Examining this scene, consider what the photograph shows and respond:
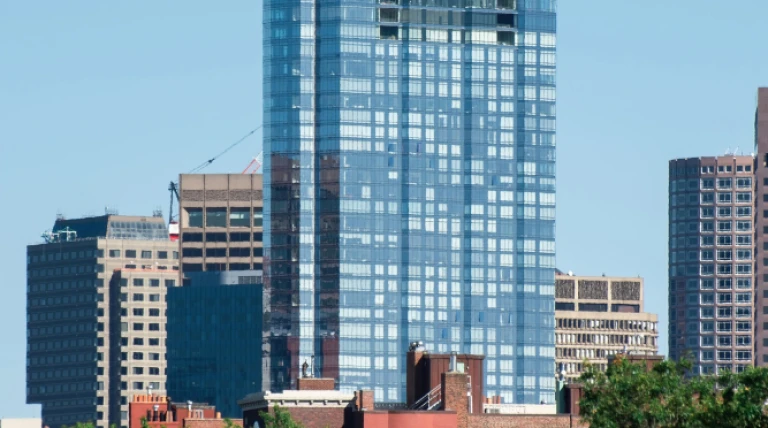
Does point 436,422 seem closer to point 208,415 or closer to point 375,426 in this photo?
point 375,426

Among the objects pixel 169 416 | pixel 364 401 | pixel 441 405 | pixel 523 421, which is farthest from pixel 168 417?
pixel 441 405

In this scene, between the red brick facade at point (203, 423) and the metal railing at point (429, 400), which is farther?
the red brick facade at point (203, 423)

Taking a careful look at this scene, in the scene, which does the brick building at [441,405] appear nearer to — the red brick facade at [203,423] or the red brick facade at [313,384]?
the red brick facade at [203,423]

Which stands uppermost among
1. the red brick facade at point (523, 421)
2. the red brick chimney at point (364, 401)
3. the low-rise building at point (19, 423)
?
the red brick chimney at point (364, 401)

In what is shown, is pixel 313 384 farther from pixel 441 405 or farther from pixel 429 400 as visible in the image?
pixel 441 405

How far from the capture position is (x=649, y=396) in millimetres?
93125

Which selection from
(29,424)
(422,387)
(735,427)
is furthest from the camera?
(29,424)

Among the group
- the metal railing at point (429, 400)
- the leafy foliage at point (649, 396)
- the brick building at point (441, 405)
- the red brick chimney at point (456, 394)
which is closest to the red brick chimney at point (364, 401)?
the brick building at point (441, 405)

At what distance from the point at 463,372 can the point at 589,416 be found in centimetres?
1994

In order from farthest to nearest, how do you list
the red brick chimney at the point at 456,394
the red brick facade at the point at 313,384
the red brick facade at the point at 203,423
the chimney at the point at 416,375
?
the red brick facade at the point at 313,384 → the red brick facade at the point at 203,423 → the chimney at the point at 416,375 → the red brick chimney at the point at 456,394

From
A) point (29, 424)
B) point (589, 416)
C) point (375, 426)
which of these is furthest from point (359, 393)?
point (29, 424)

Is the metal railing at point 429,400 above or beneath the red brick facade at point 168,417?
above

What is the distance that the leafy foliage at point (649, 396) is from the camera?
286 ft

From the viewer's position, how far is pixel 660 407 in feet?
299
